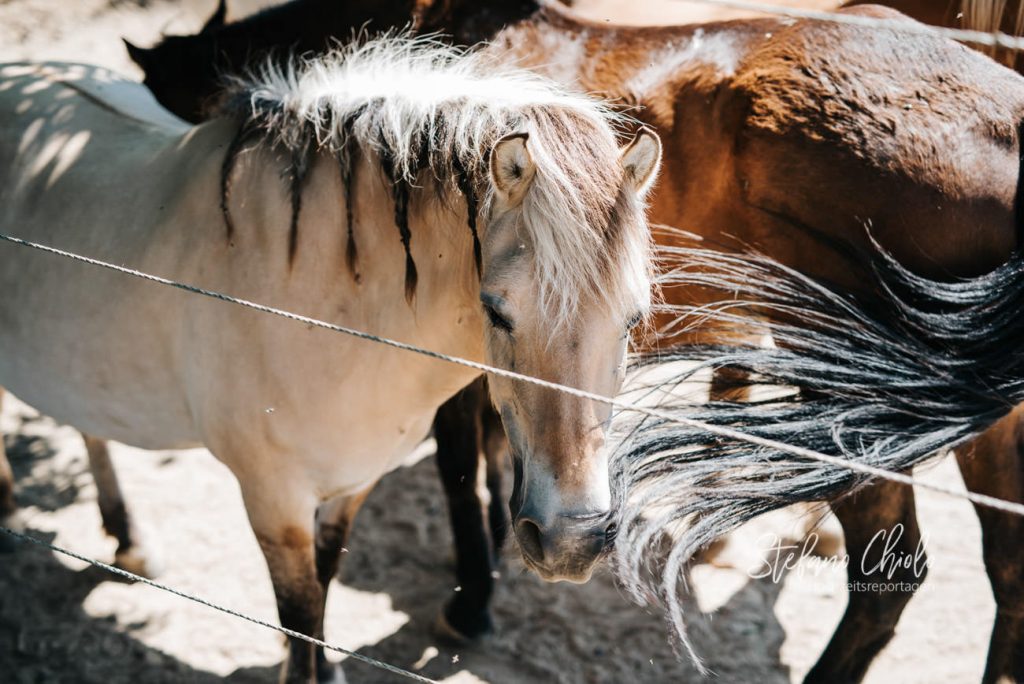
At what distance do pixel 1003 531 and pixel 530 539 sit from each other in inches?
65.7

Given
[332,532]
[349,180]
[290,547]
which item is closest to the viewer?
[349,180]

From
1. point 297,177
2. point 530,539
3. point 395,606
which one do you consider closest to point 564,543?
point 530,539

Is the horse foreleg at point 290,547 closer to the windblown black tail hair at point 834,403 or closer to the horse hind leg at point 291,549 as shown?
the horse hind leg at point 291,549

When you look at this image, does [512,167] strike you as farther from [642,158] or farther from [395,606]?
[395,606]

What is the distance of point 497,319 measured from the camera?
5.45 ft

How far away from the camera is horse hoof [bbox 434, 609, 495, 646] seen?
305 centimetres

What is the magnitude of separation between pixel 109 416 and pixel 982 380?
2.38m

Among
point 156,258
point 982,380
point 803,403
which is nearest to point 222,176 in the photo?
point 156,258

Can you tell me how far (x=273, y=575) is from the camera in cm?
237

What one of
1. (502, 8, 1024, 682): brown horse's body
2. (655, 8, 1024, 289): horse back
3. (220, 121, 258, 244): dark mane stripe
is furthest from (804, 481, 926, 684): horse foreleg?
(220, 121, 258, 244): dark mane stripe

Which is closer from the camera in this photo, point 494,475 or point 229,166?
point 229,166

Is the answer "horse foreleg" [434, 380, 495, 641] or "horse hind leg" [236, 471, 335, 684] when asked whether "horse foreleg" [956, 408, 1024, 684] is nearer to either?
A: "horse foreleg" [434, 380, 495, 641]

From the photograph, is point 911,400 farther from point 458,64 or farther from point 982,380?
point 458,64

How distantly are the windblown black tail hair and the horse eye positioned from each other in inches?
20.4
